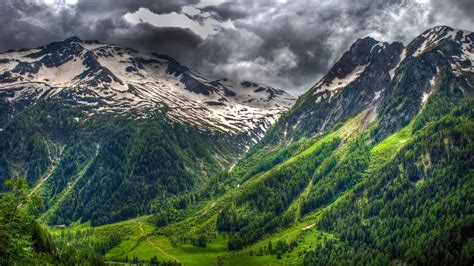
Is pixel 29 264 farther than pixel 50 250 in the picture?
No

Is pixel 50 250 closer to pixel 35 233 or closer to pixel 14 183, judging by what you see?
pixel 35 233

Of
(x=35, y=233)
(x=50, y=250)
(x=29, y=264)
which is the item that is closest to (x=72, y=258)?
(x=50, y=250)

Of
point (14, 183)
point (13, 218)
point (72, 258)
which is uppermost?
point (14, 183)

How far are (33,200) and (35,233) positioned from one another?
72.9 m

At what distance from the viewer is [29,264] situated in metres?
120

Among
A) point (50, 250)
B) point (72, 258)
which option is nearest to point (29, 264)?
point (50, 250)

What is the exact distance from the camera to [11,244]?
3691 inches

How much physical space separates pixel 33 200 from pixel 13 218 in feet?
20.3

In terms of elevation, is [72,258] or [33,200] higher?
[33,200]

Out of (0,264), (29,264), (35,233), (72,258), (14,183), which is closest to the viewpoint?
(14,183)

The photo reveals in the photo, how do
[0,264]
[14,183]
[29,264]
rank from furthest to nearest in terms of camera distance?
[29,264] < [0,264] < [14,183]

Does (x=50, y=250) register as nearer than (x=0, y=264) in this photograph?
No

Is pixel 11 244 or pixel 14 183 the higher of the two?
pixel 14 183

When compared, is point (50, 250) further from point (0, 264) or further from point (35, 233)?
point (0, 264)
